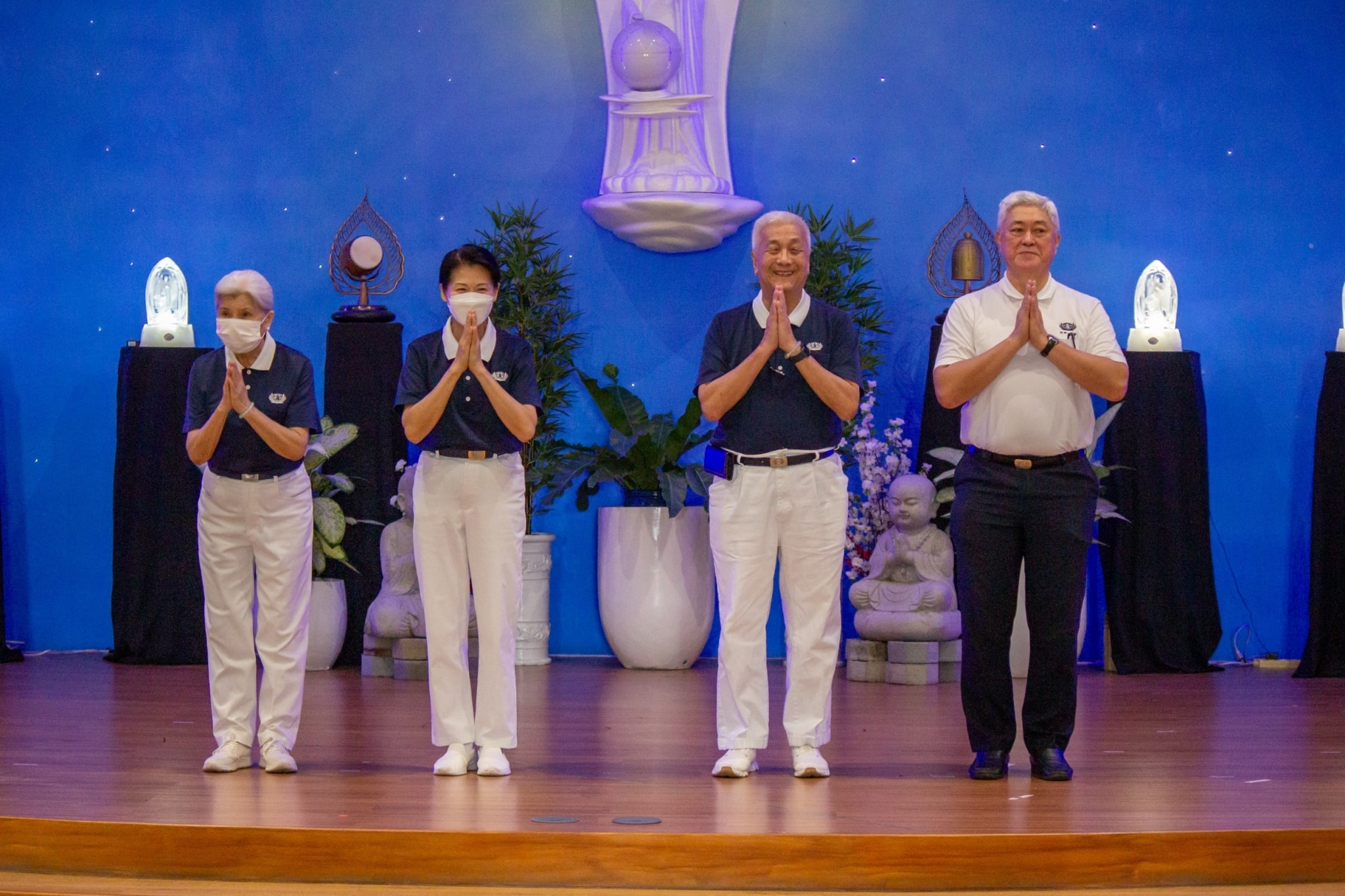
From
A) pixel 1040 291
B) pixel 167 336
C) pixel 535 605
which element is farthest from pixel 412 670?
pixel 1040 291

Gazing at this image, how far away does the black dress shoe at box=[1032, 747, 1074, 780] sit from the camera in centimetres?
343

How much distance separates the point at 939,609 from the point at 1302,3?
3435mm

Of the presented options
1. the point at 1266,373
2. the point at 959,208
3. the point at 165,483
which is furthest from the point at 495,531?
the point at 1266,373

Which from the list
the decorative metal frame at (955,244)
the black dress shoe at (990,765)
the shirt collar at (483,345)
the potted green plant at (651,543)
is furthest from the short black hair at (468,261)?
the decorative metal frame at (955,244)

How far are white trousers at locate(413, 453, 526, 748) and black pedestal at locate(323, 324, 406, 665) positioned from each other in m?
2.72

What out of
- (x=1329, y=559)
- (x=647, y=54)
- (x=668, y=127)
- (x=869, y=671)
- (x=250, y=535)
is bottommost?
(x=869, y=671)

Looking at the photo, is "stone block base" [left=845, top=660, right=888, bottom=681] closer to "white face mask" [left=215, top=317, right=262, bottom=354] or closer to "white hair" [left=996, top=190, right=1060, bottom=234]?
"white hair" [left=996, top=190, right=1060, bottom=234]

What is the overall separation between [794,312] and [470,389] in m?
0.86

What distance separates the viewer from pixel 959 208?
6512mm

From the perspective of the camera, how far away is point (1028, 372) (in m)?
3.42

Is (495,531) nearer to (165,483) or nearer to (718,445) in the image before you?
(718,445)

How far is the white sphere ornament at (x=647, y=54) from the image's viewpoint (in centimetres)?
618

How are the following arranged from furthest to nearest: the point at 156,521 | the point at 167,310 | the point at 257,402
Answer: the point at 167,310 → the point at 156,521 → the point at 257,402

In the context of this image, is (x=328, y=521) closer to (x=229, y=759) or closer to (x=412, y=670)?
(x=412, y=670)
